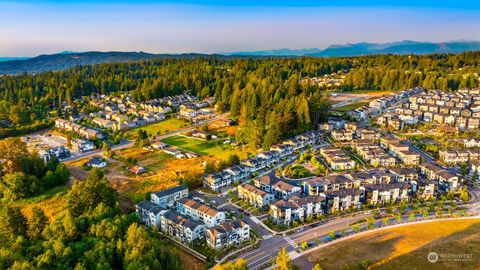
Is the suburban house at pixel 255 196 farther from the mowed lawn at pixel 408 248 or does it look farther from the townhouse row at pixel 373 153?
the townhouse row at pixel 373 153

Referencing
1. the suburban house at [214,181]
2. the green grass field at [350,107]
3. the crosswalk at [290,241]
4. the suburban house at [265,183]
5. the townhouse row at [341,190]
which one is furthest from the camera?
the green grass field at [350,107]

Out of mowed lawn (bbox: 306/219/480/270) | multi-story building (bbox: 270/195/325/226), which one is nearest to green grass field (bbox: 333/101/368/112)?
multi-story building (bbox: 270/195/325/226)

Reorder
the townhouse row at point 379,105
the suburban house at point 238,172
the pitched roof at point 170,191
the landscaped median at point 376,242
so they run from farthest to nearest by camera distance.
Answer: the townhouse row at point 379,105
the suburban house at point 238,172
the pitched roof at point 170,191
the landscaped median at point 376,242

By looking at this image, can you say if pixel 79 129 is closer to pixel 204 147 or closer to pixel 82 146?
pixel 82 146

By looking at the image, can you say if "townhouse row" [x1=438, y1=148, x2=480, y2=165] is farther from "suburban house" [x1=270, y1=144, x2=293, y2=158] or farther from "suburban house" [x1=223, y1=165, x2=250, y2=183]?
"suburban house" [x1=223, y1=165, x2=250, y2=183]

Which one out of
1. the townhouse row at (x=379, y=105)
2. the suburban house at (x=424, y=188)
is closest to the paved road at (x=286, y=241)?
the suburban house at (x=424, y=188)

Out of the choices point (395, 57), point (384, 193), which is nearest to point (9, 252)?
point (384, 193)

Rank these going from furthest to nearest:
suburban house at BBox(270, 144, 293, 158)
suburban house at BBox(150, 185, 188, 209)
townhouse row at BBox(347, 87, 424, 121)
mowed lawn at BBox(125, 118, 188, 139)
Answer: townhouse row at BBox(347, 87, 424, 121), mowed lawn at BBox(125, 118, 188, 139), suburban house at BBox(270, 144, 293, 158), suburban house at BBox(150, 185, 188, 209)
